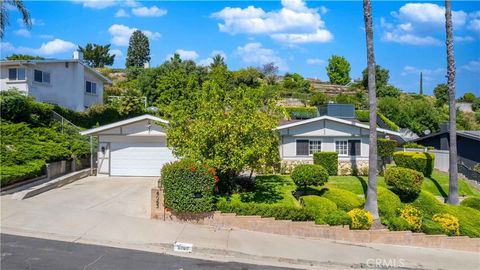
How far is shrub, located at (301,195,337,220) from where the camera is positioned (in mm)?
13977

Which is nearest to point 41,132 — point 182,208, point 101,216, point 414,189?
point 101,216

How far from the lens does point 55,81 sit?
103 feet

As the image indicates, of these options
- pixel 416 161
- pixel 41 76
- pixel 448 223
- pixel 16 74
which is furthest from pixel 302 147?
pixel 16 74

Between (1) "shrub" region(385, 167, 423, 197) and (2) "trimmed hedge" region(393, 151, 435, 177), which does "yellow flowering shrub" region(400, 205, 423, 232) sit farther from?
(2) "trimmed hedge" region(393, 151, 435, 177)

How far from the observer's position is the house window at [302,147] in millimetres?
23594

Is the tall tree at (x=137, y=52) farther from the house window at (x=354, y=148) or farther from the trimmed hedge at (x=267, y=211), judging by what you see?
Result: the trimmed hedge at (x=267, y=211)

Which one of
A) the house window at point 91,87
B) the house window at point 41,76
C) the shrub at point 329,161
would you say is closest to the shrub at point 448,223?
the shrub at point 329,161

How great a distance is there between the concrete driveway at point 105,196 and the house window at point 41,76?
1268 centimetres

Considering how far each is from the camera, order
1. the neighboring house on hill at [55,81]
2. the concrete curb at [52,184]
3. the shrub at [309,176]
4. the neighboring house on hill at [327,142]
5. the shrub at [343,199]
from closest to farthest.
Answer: the concrete curb at [52,184]
the shrub at [343,199]
the shrub at [309,176]
the neighboring house on hill at [327,142]
the neighboring house on hill at [55,81]

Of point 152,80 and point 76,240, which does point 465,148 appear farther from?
point 152,80

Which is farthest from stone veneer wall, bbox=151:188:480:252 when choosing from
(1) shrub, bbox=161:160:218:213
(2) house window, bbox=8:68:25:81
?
(2) house window, bbox=8:68:25:81

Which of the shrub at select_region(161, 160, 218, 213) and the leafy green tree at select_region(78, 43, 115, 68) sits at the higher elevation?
the leafy green tree at select_region(78, 43, 115, 68)

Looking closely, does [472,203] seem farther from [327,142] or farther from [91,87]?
[91,87]

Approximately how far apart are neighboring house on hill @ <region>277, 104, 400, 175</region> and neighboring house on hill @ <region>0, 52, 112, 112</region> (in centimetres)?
1833
